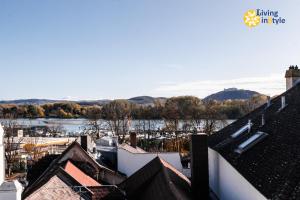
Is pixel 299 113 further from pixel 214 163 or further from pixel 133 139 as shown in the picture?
pixel 133 139

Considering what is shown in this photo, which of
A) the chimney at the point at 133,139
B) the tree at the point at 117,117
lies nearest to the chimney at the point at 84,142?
the chimney at the point at 133,139

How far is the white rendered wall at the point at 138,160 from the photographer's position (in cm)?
3197

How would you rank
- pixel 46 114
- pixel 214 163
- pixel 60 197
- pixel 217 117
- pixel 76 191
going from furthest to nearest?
pixel 46 114
pixel 217 117
pixel 214 163
pixel 76 191
pixel 60 197

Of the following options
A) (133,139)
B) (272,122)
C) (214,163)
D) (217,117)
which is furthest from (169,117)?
(272,122)

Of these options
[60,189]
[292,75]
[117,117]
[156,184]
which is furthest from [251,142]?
[117,117]

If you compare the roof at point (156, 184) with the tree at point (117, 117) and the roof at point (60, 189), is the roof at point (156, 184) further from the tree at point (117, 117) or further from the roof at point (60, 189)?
the tree at point (117, 117)

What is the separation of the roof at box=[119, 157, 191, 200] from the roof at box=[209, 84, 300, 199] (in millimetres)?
2542

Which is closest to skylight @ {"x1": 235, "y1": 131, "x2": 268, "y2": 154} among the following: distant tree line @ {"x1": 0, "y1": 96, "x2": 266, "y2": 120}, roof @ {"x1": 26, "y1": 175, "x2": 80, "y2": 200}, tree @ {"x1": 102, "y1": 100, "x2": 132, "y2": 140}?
roof @ {"x1": 26, "y1": 175, "x2": 80, "y2": 200}

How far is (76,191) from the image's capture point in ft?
63.9

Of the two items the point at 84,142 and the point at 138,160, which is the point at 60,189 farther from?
the point at 84,142

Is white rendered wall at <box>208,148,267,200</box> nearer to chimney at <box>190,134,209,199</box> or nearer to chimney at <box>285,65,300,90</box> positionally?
chimney at <box>190,134,209,199</box>

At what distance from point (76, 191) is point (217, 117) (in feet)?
172

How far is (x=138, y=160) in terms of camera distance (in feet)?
105

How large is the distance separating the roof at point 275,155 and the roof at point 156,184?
8.34ft
